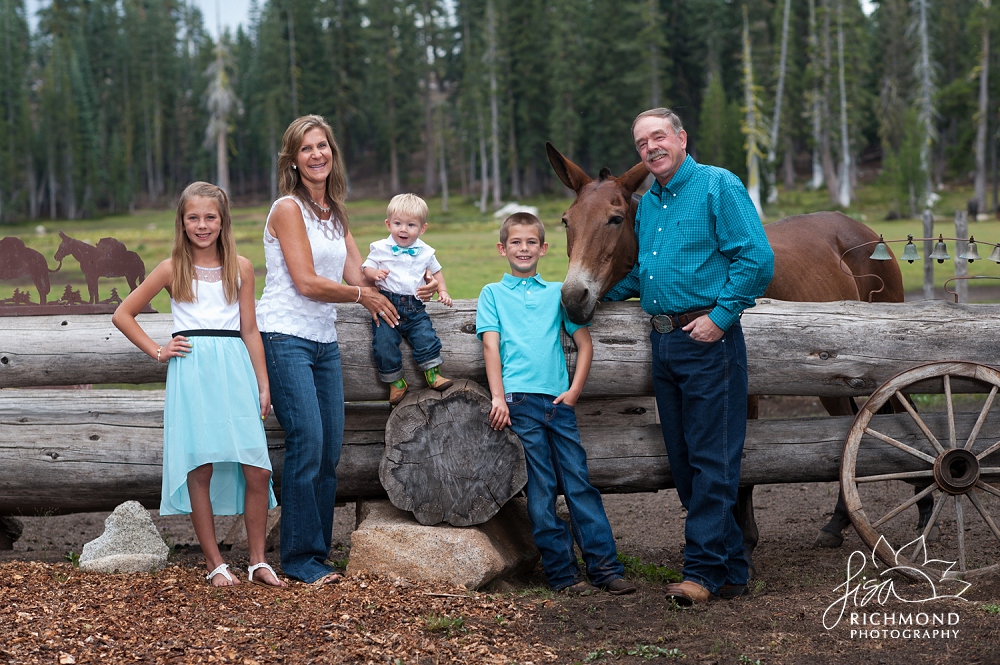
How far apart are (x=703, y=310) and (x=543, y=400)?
1.00 m

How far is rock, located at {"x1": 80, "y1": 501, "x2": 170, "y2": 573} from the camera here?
195 inches

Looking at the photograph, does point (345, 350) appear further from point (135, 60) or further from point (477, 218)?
point (135, 60)

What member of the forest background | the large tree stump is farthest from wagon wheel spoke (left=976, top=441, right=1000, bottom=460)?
the forest background

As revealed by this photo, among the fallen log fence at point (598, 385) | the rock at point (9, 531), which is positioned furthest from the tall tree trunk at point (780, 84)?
the rock at point (9, 531)

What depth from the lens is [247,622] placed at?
4.05m

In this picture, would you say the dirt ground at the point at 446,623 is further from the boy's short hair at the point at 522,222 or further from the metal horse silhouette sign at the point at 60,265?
the boy's short hair at the point at 522,222

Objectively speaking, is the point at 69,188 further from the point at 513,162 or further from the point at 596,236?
the point at 596,236

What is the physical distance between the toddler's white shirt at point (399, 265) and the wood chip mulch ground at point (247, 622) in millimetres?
Answer: 1568

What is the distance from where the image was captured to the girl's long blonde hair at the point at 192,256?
445cm

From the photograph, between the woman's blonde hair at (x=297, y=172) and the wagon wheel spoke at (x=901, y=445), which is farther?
the wagon wheel spoke at (x=901, y=445)

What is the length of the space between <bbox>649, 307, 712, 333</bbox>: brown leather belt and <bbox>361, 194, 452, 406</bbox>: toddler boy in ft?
3.81

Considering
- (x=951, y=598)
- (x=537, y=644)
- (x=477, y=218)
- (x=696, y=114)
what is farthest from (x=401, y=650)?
(x=696, y=114)

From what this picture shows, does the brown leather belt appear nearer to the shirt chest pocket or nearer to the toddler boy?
the shirt chest pocket

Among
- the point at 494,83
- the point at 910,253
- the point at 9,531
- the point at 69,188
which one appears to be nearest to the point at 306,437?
the point at 9,531
